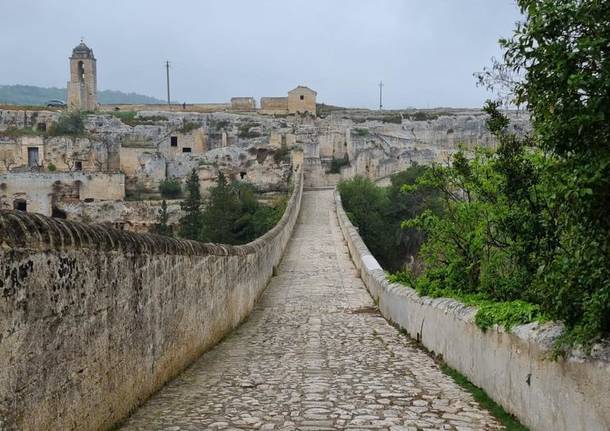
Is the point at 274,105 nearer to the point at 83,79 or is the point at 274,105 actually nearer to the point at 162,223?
the point at 83,79

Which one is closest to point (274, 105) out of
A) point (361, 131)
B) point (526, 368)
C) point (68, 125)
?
point (361, 131)

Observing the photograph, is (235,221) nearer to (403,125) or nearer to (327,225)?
(327,225)

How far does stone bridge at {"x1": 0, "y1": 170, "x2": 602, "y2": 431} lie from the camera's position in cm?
368

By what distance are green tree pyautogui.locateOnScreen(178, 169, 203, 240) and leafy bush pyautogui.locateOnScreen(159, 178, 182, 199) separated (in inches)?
198

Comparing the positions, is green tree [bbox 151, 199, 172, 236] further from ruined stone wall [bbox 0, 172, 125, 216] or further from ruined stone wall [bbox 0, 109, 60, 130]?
ruined stone wall [bbox 0, 109, 60, 130]

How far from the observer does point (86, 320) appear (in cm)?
452

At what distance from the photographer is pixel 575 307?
→ 4344 mm

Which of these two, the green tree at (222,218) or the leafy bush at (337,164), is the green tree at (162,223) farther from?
the leafy bush at (337,164)

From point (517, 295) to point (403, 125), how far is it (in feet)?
261

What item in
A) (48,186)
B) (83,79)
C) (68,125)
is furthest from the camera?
(83,79)

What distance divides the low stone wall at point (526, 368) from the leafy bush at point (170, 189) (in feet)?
173

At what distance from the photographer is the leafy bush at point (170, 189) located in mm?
60188

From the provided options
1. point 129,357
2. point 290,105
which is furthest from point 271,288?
point 290,105

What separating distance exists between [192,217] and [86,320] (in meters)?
45.8
